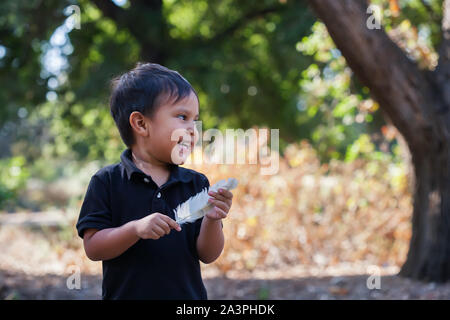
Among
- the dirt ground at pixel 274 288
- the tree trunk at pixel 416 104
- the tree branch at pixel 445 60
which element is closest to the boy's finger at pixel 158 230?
the dirt ground at pixel 274 288

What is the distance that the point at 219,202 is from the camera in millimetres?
1848

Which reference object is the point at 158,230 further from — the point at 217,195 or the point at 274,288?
the point at 274,288

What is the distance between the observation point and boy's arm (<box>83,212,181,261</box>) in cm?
174

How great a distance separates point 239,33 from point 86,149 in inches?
250

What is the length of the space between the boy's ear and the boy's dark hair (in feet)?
0.06

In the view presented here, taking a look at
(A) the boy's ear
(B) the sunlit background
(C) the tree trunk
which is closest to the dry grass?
(B) the sunlit background

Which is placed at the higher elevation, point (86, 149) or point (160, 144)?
point (86, 149)

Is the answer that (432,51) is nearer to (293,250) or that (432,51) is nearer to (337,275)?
(337,275)

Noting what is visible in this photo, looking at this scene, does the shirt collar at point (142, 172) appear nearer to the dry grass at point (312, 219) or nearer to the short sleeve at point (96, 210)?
the short sleeve at point (96, 210)

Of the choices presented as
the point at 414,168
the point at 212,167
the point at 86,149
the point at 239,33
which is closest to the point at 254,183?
the point at 212,167

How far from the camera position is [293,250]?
639cm

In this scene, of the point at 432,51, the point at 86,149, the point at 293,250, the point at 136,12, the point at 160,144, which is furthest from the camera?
the point at 86,149

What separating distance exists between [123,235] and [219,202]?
341mm

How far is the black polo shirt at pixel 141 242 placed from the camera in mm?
1953
